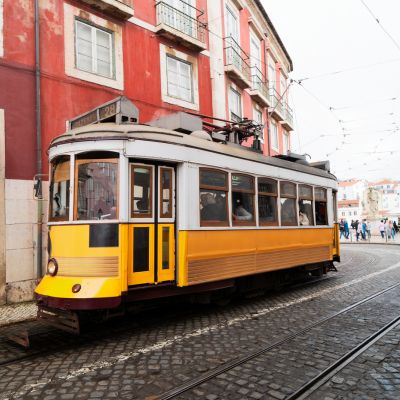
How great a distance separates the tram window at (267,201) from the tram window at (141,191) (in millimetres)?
2674

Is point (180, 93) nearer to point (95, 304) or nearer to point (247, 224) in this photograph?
point (247, 224)

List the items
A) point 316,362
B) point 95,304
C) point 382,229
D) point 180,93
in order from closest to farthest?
1. point 316,362
2. point 95,304
3. point 180,93
4. point 382,229

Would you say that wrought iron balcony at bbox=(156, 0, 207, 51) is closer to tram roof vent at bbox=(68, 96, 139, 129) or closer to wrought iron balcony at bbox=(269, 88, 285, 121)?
tram roof vent at bbox=(68, 96, 139, 129)

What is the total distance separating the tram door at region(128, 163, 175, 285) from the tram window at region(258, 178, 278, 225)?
2294 millimetres

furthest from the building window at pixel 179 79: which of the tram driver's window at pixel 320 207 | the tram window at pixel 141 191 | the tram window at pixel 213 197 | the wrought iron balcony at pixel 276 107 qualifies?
the wrought iron balcony at pixel 276 107

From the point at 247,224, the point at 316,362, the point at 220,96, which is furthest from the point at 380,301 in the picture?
the point at 220,96

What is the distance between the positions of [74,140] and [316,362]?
173 inches

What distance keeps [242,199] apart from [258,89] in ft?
42.6

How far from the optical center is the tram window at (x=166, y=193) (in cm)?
605

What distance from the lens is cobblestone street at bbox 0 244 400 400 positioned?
153 inches

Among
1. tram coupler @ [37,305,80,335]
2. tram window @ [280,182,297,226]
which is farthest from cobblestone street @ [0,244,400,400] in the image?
tram window @ [280,182,297,226]

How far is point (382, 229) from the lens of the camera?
30.3 m

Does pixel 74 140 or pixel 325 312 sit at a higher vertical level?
pixel 74 140

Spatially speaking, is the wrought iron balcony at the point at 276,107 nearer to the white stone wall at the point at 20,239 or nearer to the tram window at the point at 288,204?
the tram window at the point at 288,204
